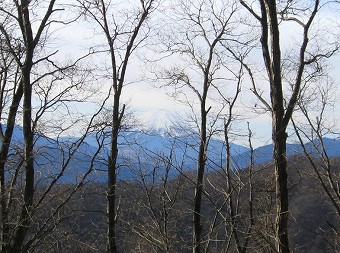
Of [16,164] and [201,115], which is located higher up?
[201,115]

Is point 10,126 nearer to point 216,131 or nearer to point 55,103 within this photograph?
point 55,103

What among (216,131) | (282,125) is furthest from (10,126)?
(216,131)

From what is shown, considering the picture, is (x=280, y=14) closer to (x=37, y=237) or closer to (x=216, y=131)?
(x=216, y=131)

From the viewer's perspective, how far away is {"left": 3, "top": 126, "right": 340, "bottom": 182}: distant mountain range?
8461 mm

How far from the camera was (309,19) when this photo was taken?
8.60 metres

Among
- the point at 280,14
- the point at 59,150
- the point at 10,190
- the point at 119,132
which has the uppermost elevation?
the point at 280,14

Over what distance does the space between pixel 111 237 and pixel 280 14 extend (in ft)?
22.3

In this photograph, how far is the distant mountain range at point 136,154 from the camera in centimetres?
846

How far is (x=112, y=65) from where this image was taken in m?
12.3

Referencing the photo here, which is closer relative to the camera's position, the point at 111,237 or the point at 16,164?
the point at 16,164

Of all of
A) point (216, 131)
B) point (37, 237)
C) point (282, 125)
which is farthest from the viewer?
point (216, 131)

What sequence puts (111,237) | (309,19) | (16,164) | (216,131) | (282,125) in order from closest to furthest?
(282,125) < (16,164) < (309,19) < (111,237) < (216,131)

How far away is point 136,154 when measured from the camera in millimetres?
10938

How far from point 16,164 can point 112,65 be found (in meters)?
5.16
